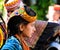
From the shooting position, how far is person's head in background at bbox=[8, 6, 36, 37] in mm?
3096

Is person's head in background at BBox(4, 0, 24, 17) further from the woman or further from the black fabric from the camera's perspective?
the black fabric

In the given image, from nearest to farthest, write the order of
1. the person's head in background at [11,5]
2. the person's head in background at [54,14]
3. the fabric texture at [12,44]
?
the fabric texture at [12,44] → the person's head in background at [11,5] → the person's head in background at [54,14]

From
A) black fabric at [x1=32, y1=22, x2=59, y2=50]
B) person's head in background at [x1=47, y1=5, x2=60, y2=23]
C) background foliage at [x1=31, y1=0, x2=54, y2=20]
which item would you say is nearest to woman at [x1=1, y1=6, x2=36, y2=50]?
black fabric at [x1=32, y1=22, x2=59, y2=50]

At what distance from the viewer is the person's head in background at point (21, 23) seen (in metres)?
3.10

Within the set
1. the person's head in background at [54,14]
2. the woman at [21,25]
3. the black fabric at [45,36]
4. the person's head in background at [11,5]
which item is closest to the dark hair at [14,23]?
the woman at [21,25]

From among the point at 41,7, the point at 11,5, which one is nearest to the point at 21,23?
the point at 11,5

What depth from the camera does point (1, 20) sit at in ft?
10.8

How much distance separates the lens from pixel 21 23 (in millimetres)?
3117

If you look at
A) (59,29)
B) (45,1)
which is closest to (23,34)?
(59,29)

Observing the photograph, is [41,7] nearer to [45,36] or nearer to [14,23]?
[45,36]

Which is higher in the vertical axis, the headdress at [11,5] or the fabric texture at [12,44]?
the headdress at [11,5]

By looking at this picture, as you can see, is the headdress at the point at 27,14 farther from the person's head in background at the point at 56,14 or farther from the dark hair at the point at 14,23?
the person's head in background at the point at 56,14

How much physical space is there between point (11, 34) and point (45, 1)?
18.1ft

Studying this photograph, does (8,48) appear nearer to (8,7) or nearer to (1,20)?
(1,20)
